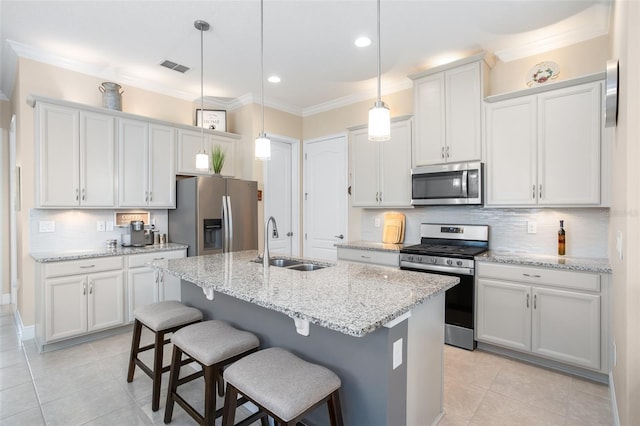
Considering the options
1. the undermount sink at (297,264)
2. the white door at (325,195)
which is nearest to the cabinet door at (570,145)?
the undermount sink at (297,264)

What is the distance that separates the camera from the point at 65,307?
307 cm

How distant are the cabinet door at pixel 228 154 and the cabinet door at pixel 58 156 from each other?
158 centimetres

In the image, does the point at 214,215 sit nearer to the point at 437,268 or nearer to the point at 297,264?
the point at 297,264

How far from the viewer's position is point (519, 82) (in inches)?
129

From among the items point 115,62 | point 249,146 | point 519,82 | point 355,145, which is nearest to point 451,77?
point 519,82

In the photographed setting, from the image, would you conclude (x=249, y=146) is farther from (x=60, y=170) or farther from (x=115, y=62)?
(x=60, y=170)

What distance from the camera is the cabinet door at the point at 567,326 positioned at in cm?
245

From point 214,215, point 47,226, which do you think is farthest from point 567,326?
point 47,226

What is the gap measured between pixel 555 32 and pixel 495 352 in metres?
2.93

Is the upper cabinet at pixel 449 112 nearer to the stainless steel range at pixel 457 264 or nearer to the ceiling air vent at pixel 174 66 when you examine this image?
the stainless steel range at pixel 457 264

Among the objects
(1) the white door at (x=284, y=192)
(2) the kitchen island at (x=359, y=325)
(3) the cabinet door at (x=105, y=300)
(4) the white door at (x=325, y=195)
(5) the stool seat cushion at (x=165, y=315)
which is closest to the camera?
(2) the kitchen island at (x=359, y=325)

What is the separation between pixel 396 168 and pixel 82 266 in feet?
11.2

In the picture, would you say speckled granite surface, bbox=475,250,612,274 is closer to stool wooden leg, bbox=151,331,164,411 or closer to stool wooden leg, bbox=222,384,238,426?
stool wooden leg, bbox=222,384,238,426

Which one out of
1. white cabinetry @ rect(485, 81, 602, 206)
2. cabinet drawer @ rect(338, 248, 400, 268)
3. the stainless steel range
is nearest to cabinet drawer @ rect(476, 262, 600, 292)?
the stainless steel range
